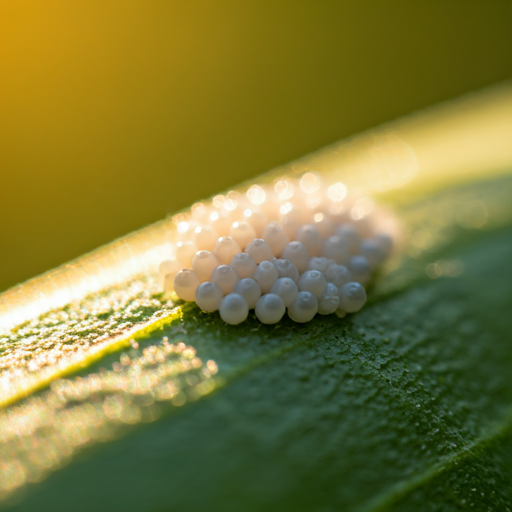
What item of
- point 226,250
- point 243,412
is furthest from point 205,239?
point 243,412

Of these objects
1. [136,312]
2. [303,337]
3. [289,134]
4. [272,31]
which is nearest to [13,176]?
[289,134]

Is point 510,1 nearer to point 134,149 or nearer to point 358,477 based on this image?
point 134,149

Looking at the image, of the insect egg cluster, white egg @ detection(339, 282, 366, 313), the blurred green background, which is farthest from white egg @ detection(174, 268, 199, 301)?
the blurred green background

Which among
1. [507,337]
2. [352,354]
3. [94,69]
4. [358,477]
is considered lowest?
[507,337]

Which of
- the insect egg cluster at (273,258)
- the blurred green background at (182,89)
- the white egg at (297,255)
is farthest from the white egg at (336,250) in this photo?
the blurred green background at (182,89)

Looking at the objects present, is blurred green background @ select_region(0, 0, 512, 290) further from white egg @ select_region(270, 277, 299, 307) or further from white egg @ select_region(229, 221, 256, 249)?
white egg @ select_region(270, 277, 299, 307)

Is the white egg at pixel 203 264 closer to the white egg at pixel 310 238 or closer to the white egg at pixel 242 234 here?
the white egg at pixel 242 234
